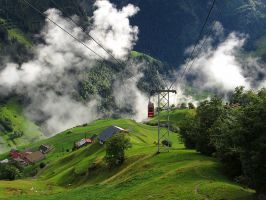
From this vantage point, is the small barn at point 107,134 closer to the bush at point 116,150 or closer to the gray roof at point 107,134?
the gray roof at point 107,134

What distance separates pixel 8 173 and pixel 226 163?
123511 millimetres

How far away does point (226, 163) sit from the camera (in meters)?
59.3

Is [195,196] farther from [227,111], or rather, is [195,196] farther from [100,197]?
[227,111]

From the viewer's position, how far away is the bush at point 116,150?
9812cm

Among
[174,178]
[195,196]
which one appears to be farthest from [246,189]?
[174,178]

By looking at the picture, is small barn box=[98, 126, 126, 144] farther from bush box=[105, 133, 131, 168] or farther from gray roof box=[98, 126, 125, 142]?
bush box=[105, 133, 131, 168]

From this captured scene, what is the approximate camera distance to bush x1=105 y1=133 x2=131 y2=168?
322 feet

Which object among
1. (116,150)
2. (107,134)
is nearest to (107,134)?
(107,134)

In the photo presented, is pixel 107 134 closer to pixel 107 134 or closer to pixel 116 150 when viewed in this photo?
pixel 107 134

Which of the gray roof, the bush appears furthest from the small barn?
the bush

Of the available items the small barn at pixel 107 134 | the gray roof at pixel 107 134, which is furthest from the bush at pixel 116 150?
the gray roof at pixel 107 134

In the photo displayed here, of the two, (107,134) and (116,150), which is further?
(107,134)

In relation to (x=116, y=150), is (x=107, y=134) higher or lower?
higher

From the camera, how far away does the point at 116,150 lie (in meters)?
98.6
